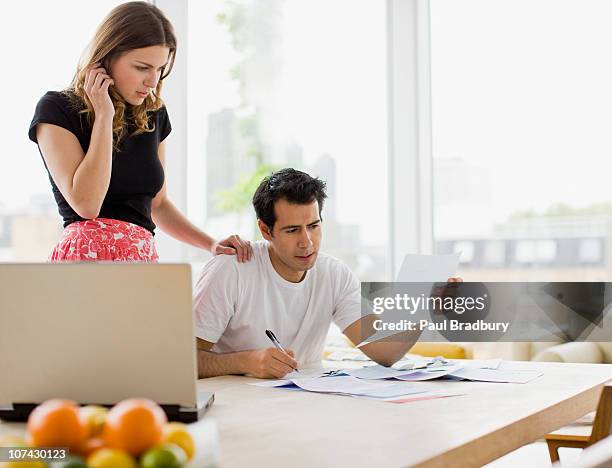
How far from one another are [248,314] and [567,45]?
265 centimetres

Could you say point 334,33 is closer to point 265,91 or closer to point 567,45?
point 265,91

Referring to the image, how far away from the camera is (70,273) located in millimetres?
1298

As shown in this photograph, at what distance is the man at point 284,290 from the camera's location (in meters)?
2.29

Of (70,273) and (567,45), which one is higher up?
(567,45)

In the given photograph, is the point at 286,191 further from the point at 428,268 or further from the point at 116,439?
the point at 116,439

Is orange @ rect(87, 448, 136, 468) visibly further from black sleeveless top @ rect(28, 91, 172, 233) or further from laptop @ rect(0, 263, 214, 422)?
black sleeveless top @ rect(28, 91, 172, 233)

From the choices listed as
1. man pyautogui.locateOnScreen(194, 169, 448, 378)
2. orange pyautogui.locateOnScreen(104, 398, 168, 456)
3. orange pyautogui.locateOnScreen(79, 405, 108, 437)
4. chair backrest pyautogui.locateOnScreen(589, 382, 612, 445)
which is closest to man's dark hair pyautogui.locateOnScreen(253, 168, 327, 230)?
man pyautogui.locateOnScreen(194, 169, 448, 378)

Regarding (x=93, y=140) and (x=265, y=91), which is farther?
(x=265, y=91)

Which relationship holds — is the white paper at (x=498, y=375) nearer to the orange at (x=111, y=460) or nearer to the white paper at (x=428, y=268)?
the white paper at (x=428, y=268)

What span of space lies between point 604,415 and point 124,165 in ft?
4.36

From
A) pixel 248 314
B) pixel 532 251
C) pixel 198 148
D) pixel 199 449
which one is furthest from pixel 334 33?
pixel 199 449

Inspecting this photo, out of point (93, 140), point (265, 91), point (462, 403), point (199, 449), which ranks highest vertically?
point (265, 91)

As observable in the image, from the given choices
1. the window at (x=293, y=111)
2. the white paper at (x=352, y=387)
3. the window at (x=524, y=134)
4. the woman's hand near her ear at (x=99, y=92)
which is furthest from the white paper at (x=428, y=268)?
the window at (x=524, y=134)

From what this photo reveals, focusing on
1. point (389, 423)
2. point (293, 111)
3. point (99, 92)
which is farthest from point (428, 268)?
point (293, 111)
